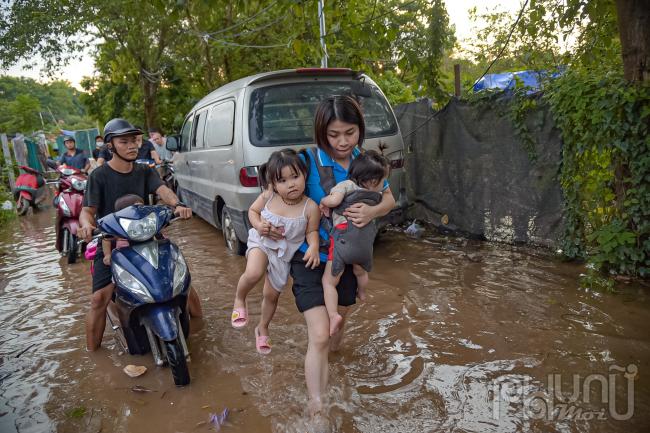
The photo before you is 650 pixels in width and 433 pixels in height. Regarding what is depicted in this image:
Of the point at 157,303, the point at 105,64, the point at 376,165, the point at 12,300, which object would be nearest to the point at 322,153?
the point at 376,165

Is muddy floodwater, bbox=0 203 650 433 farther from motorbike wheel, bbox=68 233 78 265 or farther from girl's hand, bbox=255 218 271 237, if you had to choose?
motorbike wheel, bbox=68 233 78 265

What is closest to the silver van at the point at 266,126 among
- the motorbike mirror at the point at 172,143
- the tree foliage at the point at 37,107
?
the motorbike mirror at the point at 172,143

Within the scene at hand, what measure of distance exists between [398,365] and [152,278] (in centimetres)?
174

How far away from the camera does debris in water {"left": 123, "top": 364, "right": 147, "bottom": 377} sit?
339cm

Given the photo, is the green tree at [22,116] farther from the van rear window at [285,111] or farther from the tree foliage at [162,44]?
the van rear window at [285,111]

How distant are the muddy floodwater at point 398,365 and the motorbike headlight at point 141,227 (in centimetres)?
100

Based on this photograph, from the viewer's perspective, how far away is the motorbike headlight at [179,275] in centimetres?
322

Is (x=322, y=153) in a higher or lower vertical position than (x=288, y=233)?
higher

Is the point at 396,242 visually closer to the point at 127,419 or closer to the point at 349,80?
the point at 349,80

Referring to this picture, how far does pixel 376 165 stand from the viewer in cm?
258

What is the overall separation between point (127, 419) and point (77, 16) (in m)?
16.8

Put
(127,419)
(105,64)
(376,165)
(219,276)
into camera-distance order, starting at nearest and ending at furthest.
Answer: (376,165), (127,419), (219,276), (105,64)

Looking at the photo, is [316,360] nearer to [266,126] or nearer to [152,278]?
[152,278]

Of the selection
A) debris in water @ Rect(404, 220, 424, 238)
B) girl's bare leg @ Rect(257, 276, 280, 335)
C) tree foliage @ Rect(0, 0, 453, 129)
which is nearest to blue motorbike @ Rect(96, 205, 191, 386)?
girl's bare leg @ Rect(257, 276, 280, 335)
